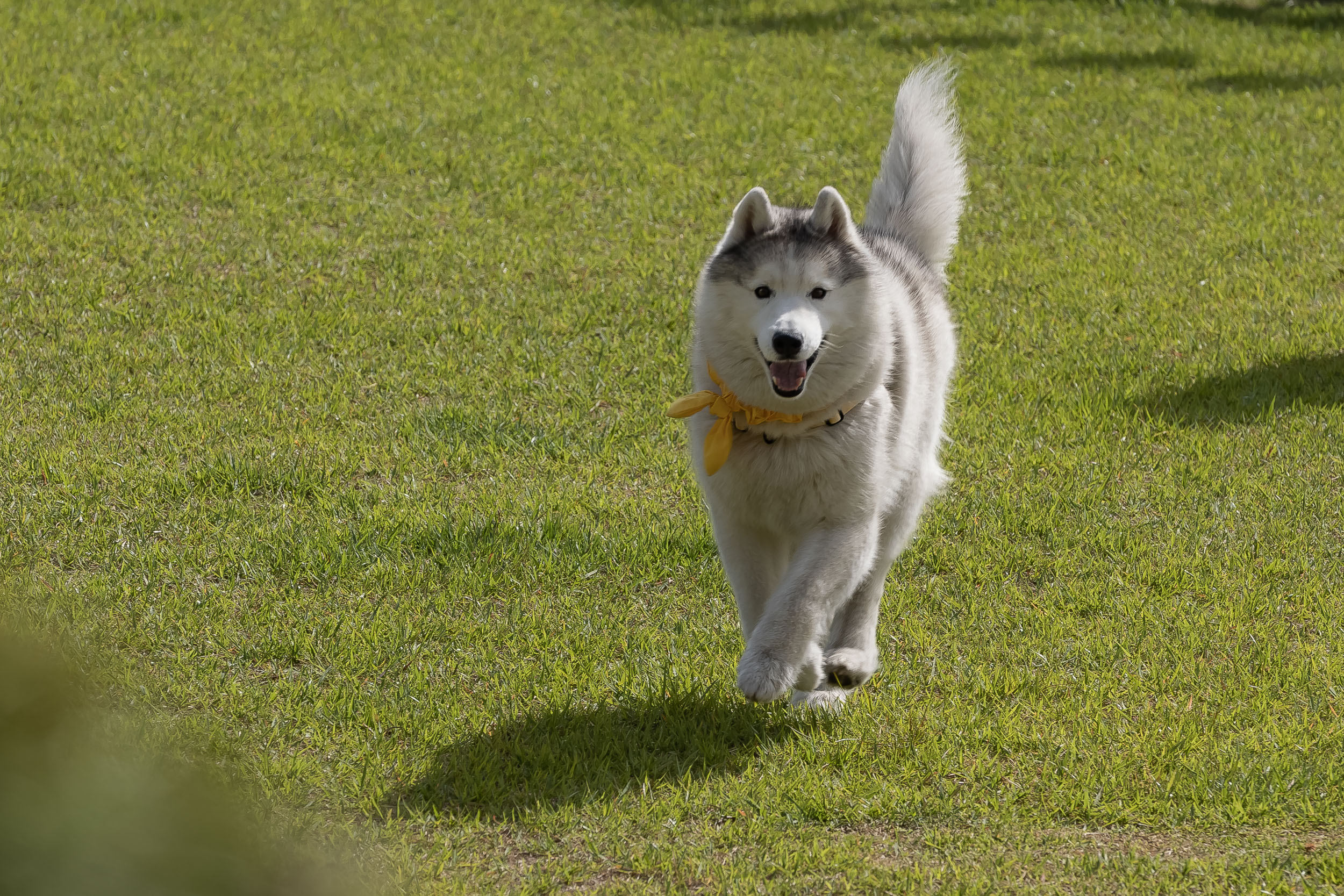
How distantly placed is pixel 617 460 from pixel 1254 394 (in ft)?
11.0

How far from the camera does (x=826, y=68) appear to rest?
13164mm

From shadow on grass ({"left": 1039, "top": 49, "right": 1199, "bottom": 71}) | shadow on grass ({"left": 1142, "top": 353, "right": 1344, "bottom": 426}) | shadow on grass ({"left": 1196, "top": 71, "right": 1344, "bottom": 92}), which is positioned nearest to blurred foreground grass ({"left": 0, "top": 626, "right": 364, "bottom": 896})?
shadow on grass ({"left": 1142, "top": 353, "right": 1344, "bottom": 426})

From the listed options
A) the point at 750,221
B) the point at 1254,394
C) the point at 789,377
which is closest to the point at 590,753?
the point at 789,377

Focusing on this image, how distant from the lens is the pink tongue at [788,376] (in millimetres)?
4105

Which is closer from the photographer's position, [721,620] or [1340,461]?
[721,620]

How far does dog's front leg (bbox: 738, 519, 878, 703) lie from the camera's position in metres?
3.91

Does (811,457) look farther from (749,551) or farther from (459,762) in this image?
(459,762)

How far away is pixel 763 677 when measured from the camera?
153 inches

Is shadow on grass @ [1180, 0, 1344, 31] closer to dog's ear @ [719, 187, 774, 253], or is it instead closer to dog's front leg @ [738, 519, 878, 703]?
dog's ear @ [719, 187, 774, 253]

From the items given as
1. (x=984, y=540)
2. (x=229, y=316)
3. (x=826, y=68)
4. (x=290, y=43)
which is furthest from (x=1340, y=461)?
(x=290, y=43)

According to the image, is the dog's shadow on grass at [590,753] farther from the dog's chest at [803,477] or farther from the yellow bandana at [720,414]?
the yellow bandana at [720,414]

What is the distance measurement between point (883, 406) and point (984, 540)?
1574 millimetres

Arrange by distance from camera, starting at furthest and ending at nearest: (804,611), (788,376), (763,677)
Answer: (788,376), (804,611), (763,677)

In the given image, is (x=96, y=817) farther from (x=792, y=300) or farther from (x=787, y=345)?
(x=792, y=300)
